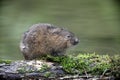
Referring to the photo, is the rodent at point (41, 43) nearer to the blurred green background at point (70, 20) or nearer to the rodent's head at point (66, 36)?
the rodent's head at point (66, 36)

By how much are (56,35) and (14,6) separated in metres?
11.9

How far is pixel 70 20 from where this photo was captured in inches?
572

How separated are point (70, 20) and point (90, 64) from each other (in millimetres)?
9335

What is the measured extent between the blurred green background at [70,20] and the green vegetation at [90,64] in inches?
133

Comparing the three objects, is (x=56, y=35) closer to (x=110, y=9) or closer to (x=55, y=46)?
(x=55, y=46)

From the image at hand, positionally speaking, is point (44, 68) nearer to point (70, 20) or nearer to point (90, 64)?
point (90, 64)

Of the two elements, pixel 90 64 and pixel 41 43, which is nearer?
pixel 90 64

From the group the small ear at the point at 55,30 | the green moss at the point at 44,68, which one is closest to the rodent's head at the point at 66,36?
the small ear at the point at 55,30

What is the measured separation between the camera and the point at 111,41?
1082 cm

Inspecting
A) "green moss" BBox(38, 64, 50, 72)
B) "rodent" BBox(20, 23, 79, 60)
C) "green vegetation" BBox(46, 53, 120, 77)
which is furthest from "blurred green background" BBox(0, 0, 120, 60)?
"green moss" BBox(38, 64, 50, 72)

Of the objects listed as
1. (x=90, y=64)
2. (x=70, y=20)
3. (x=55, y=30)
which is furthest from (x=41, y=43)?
(x=70, y=20)

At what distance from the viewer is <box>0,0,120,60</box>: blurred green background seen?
10327 mm

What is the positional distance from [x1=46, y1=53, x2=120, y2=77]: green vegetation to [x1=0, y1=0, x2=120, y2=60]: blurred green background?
339 centimetres

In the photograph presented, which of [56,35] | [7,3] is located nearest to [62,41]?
[56,35]
